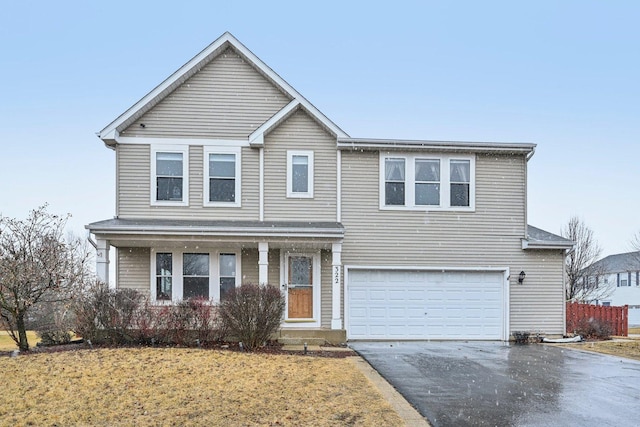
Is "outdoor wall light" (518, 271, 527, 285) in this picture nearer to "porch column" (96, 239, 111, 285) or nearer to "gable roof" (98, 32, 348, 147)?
"gable roof" (98, 32, 348, 147)

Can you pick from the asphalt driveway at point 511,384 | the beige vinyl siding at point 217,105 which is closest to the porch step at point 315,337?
the asphalt driveway at point 511,384

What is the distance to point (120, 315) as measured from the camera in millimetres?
11602

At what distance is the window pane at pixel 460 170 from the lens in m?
15.8

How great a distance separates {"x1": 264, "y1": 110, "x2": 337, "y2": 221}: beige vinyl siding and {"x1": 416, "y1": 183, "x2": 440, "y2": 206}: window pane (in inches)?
102

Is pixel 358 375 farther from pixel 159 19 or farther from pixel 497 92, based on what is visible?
pixel 497 92

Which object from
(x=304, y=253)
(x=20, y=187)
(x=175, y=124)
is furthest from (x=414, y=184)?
(x=20, y=187)

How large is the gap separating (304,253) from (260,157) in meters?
3.09

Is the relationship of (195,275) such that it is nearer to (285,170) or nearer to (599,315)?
(285,170)

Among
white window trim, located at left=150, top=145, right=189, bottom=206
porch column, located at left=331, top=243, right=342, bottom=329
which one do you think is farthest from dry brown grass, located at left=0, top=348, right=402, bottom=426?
white window trim, located at left=150, top=145, right=189, bottom=206

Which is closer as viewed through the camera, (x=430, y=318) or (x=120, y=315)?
(x=120, y=315)

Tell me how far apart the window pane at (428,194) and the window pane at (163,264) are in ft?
24.6

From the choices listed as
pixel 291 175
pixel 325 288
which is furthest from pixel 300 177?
pixel 325 288

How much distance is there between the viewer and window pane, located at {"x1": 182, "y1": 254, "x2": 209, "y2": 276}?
14898 millimetres

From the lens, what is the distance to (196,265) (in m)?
15.0
